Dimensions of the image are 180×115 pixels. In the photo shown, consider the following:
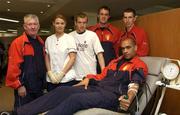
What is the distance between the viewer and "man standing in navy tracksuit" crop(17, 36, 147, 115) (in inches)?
96.3

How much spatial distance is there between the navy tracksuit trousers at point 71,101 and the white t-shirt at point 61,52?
32 cm

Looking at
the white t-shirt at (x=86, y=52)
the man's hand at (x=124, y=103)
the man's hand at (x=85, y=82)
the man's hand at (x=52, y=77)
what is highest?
the white t-shirt at (x=86, y=52)

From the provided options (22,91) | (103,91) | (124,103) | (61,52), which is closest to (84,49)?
(61,52)

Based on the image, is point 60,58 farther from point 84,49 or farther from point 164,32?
point 164,32

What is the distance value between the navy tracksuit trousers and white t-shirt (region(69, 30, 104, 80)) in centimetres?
45

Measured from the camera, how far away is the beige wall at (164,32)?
3.17 m

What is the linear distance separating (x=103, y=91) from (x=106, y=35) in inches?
43.6

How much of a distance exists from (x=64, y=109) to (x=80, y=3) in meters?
7.20

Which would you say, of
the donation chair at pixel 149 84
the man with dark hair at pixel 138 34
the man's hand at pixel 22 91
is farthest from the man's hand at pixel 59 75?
the man with dark hair at pixel 138 34

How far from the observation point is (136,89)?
259 centimetres

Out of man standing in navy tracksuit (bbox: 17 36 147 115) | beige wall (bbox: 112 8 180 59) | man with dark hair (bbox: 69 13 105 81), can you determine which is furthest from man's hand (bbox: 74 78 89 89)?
beige wall (bbox: 112 8 180 59)

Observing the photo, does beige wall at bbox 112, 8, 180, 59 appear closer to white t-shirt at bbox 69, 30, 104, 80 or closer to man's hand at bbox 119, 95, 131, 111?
white t-shirt at bbox 69, 30, 104, 80

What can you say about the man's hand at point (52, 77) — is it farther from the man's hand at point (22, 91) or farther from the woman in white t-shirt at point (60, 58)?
the man's hand at point (22, 91)

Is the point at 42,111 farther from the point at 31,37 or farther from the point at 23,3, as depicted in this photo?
the point at 23,3
